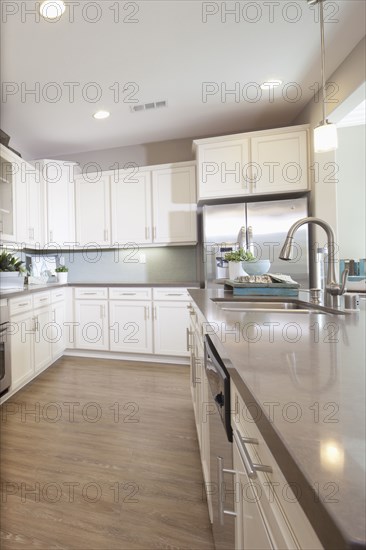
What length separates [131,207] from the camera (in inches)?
137

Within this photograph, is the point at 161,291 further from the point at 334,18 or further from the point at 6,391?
the point at 334,18

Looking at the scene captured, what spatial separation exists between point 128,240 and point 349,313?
112 inches

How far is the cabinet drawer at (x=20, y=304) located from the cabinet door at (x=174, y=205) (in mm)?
1503

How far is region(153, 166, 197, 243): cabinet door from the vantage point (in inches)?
130

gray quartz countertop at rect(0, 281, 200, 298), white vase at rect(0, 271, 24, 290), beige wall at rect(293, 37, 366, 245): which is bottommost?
gray quartz countertop at rect(0, 281, 200, 298)

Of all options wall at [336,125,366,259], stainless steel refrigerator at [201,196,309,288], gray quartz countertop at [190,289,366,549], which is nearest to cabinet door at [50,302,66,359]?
stainless steel refrigerator at [201,196,309,288]

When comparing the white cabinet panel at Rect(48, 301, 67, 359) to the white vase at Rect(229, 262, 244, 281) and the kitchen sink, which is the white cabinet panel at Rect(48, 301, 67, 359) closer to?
the white vase at Rect(229, 262, 244, 281)

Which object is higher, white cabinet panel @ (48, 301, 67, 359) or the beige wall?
the beige wall

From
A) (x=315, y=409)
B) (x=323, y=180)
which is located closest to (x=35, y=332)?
(x=315, y=409)

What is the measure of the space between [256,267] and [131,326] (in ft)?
6.54

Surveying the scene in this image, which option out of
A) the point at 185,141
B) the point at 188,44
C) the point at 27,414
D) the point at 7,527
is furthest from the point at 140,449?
the point at 185,141

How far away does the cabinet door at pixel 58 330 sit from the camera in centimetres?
317

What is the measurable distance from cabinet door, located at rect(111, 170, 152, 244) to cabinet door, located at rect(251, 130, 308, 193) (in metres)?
1.29

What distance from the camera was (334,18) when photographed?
72.4 inches
